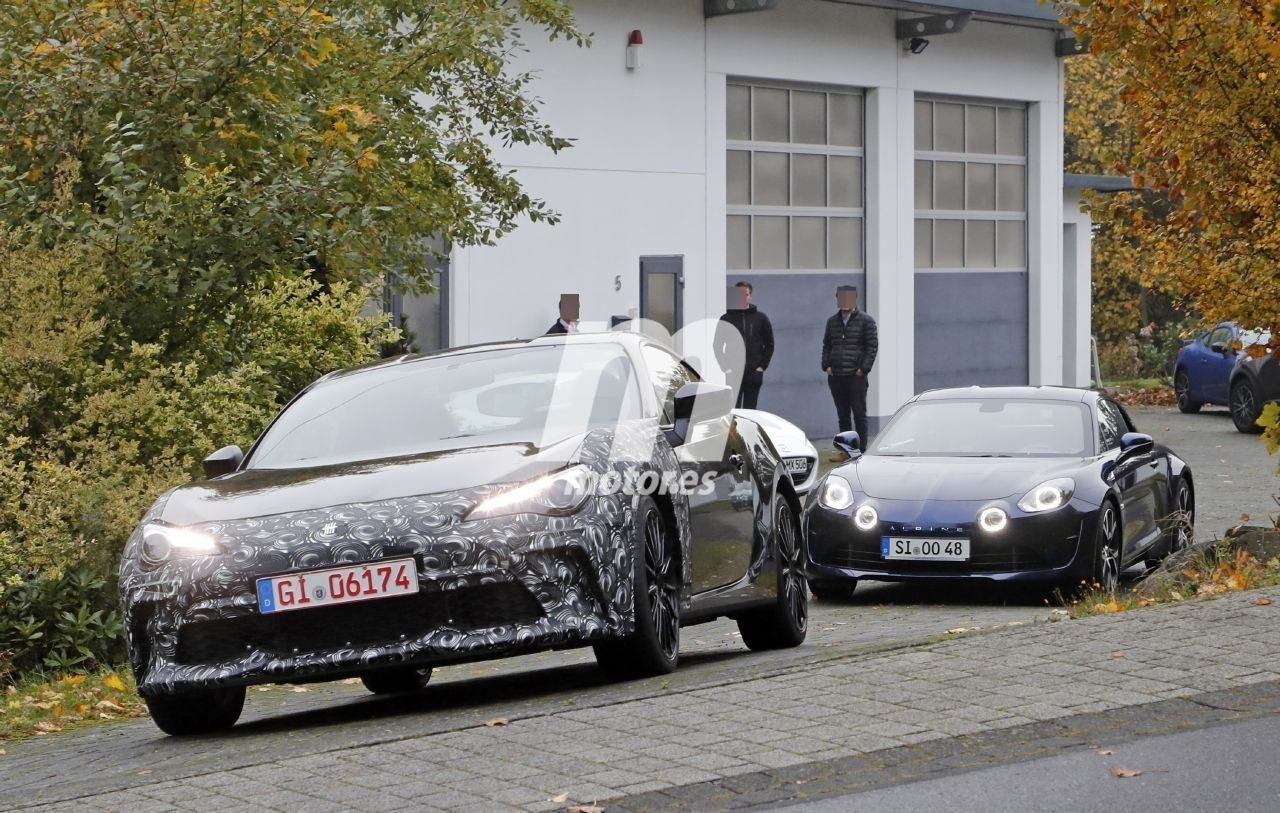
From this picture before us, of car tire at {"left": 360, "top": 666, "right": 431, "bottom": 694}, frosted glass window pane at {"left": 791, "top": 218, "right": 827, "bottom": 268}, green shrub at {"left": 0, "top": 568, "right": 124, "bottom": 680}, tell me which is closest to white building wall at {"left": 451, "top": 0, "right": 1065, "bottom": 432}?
frosted glass window pane at {"left": 791, "top": 218, "right": 827, "bottom": 268}

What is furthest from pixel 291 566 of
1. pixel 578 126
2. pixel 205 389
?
pixel 578 126

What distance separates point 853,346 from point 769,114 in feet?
18.7

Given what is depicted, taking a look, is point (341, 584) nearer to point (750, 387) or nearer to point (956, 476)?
point (956, 476)

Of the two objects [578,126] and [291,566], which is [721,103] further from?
[291,566]

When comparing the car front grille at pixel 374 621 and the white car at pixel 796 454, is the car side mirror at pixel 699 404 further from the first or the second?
the white car at pixel 796 454

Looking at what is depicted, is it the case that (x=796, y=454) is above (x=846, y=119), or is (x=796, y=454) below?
below

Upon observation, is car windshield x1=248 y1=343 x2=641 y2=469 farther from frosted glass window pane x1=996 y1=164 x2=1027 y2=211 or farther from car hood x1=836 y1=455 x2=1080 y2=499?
frosted glass window pane x1=996 y1=164 x2=1027 y2=211

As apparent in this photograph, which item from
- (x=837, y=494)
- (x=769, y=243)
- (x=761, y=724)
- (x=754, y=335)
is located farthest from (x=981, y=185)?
(x=761, y=724)

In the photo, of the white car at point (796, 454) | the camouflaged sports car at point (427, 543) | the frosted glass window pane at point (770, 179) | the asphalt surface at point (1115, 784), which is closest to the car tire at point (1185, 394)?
the frosted glass window pane at point (770, 179)

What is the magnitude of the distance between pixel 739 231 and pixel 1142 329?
2976 cm

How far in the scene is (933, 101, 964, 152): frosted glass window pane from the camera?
30.7 metres

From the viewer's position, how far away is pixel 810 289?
28.5 m

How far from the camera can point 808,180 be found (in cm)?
2847

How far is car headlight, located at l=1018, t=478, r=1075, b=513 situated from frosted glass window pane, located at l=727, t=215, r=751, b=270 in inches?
590
